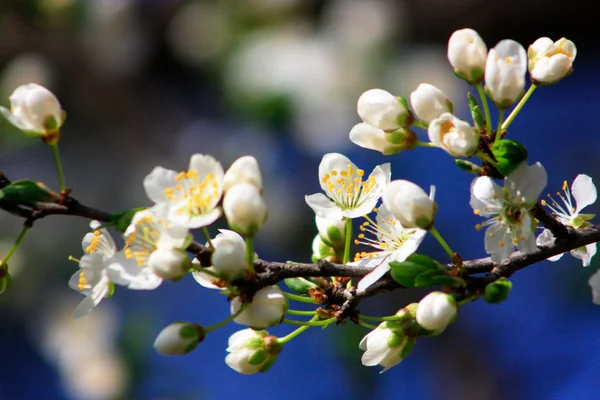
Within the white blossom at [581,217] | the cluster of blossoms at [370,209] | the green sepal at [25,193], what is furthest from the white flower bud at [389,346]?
the green sepal at [25,193]

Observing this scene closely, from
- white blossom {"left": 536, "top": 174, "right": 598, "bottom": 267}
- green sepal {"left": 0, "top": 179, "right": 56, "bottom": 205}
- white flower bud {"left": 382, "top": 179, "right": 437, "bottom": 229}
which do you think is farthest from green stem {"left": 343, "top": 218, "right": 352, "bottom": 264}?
green sepal {"left": 0, "top": 179, "right": 56, "bottom": 205}

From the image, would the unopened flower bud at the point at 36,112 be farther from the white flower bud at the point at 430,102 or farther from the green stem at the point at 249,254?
the white flower bud at the point at 430,102

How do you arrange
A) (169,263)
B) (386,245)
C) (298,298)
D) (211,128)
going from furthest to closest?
1. (211,128)
2. (386,245)
3. (298,298)
4. (169,263)

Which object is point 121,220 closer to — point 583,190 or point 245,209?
point 245,209

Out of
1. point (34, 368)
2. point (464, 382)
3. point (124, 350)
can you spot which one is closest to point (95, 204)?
point (124, 350)

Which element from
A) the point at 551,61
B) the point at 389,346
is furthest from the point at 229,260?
the point at 551,61

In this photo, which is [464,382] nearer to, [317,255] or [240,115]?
[240,115]
